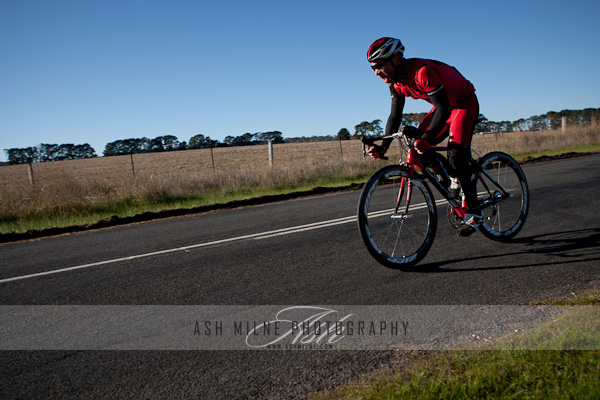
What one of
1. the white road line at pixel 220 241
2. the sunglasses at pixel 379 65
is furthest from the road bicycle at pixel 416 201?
the white road line at pixel 220 241

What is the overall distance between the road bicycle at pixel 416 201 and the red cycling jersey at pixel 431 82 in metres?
0.51

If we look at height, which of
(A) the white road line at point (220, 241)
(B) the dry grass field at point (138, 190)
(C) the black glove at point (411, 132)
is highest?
(C) the black glove at point (411, 132)

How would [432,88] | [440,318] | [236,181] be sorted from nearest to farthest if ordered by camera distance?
1. [440,318]
2. [432,88]
3. [236,181]

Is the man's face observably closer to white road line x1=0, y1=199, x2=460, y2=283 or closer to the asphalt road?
white road line x1=0, y1=199, x2=460, y2=283

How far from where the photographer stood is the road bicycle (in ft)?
13.8

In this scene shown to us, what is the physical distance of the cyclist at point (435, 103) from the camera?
4086 millimetres

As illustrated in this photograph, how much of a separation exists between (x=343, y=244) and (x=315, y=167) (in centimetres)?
1099

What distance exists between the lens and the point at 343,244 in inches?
214

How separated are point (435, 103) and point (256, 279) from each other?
260cm

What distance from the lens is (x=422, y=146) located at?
422 centimetres

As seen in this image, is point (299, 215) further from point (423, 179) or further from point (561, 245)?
point (561, 245)

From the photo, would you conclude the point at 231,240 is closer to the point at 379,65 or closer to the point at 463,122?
the point at 379,65

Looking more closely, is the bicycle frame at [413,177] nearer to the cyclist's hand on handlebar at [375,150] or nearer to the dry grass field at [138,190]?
the cyclist's hand on handlebar at [375,150]

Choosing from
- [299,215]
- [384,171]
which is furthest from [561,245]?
[299,215]
